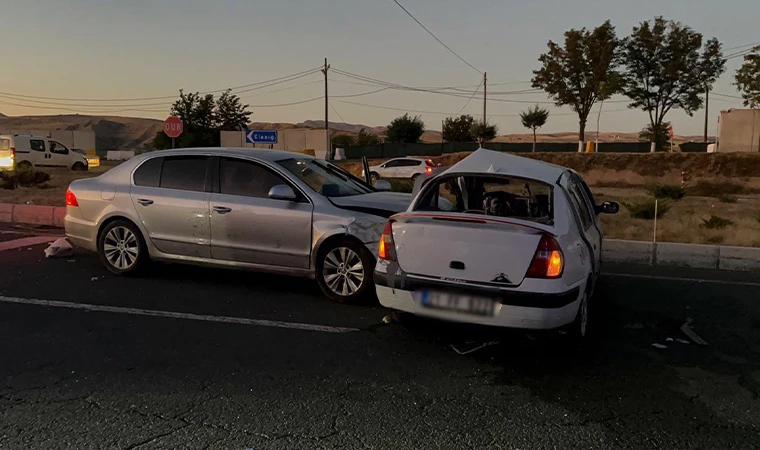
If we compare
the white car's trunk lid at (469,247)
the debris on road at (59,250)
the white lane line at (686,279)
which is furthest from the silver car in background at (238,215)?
the white lane line at (686,279)

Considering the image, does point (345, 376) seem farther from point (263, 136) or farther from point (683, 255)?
point (263, 136)

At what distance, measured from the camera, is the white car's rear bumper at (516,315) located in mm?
4207

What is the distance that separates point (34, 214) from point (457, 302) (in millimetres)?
9793

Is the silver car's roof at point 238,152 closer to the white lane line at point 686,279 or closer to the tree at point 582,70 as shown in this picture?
the white lane line at point 686,279

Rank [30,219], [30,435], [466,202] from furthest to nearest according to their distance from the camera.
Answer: [30,219] < [466,202] < [30,435]

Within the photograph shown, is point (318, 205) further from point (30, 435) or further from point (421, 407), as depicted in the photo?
point (30, 435)

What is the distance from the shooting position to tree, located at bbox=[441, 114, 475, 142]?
6369 cm

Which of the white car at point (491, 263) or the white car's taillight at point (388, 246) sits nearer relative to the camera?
the white car at point (491, 263)

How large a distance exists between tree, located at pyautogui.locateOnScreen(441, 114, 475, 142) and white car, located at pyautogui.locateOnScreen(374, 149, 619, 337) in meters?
59.3

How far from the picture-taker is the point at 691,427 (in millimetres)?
3418

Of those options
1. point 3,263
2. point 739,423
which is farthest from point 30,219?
point 739,423

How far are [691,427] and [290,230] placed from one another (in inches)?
157

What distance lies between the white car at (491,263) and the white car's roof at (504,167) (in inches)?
0.5

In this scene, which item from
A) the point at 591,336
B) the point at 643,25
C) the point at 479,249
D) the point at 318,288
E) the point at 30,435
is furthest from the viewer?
the point at 643,25
